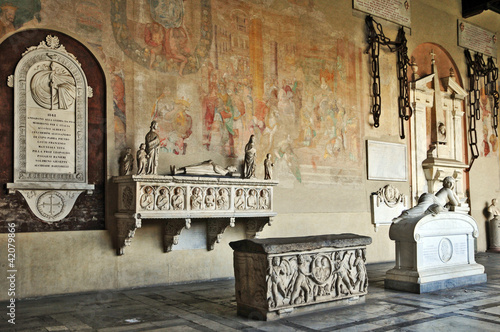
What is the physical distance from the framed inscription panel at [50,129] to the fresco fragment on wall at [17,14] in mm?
339

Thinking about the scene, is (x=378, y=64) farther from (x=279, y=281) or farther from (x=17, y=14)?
(x=17, y=14)

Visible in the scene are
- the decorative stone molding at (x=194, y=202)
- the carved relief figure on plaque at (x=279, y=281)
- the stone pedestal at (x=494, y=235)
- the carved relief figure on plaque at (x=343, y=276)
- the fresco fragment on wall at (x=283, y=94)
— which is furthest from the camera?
the stone pedestal at (x=494, y=235)

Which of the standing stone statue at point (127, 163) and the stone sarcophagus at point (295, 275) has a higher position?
the standing stone statue at point (127, 163)

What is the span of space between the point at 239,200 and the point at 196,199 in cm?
88

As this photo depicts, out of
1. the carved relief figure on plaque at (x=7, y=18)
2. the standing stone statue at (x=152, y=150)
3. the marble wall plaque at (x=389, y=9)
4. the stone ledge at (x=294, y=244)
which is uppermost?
the marble wall plaque at (x=389, y=9)

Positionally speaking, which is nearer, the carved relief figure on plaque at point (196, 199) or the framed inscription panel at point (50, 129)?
the framed inscription panel at point (50, 129)

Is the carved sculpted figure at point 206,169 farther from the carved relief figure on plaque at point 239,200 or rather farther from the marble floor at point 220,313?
the marble floor at point 220,313

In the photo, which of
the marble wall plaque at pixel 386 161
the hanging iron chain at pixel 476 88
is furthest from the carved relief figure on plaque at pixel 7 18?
the hanging iron chain at pixel 476 88

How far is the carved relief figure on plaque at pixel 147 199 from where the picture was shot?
759 cm

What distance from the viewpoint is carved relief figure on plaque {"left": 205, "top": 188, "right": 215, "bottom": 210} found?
8.27 meters

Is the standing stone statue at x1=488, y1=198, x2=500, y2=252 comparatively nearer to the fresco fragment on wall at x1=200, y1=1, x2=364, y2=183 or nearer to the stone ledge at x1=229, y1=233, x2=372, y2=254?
the fresco fragment on wall at x1=200, y1=1, x2=364, y2=183

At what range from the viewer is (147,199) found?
7.63 metres

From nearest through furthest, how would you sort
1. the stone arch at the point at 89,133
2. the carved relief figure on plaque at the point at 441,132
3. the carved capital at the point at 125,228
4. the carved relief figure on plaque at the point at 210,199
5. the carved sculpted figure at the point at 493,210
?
the stone arch at the point at 89,133 < the carved capital at the point at 125,228 < the carved relief figure on plaque at the point at 210,199 < the carved relief figure on plaque at the point at 441,132 < the carved sculpted figure at the point at 493,210

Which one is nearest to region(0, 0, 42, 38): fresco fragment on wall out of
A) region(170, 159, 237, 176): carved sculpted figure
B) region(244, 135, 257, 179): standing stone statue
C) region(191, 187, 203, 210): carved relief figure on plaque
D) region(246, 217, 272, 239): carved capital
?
region(170, 159, 237, 176): carved sculpted figure
